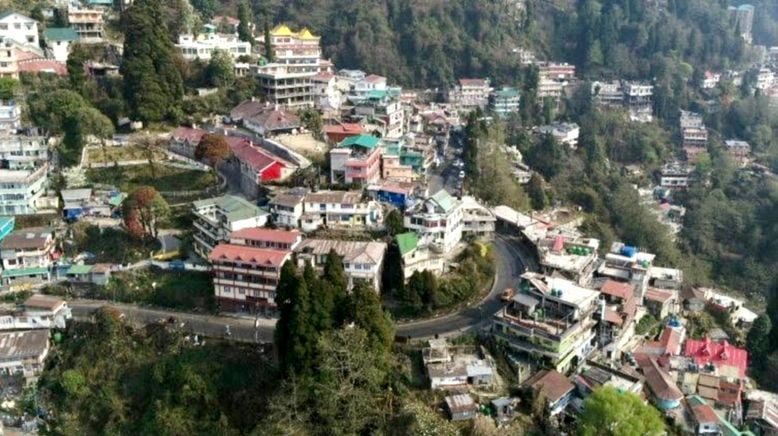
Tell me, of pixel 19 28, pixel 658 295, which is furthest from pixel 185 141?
pixel 658 295

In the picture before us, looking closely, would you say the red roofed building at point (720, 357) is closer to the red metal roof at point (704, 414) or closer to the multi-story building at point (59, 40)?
the red metal roof at point (704, 414)

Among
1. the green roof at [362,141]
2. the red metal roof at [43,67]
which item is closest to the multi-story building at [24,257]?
the green roof at [362,141]

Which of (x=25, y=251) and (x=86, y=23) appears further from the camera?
(x=86, y=23)

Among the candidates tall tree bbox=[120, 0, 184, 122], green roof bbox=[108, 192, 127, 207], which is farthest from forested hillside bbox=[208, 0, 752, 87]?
green roof bbox=[108, 192, 127, 207]

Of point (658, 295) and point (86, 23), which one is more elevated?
point (86, 23)

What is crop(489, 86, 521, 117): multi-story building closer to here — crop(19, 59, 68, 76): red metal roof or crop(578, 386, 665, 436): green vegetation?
crop(19, 59, 68, 76): red metal roof

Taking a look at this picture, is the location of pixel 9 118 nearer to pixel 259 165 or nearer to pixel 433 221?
pixel 259 165
